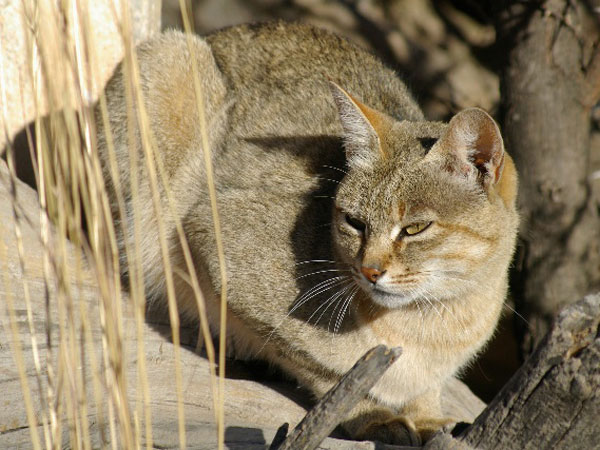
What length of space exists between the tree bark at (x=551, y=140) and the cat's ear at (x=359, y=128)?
1.51m

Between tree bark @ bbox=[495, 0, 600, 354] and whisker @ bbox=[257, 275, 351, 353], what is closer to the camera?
whisker @ bbox=[257, 275, 351, 353]

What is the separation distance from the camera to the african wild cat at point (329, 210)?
8.29 feet

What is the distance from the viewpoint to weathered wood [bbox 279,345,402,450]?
1.85 metres

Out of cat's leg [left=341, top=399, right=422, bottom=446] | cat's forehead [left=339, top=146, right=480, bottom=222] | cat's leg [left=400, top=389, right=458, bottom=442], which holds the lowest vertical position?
cat's leg [left=400, top=389, right=458, bottom=442]

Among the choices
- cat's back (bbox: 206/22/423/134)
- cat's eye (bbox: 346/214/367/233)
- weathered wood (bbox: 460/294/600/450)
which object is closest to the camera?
weathered wood (bbox: 460/294/600/450)

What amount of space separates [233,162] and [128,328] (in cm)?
81

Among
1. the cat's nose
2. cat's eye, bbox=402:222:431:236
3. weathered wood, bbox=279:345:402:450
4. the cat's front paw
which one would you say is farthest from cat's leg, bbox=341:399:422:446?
weathered wood, bbox=279:345:402:450

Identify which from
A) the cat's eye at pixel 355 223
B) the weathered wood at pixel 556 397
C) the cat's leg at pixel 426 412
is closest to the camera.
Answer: the weathered wood at pixel 556 397

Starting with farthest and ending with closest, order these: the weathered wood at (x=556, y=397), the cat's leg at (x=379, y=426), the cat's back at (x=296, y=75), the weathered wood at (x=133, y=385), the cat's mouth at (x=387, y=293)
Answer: the cat's back at (x=296, y=75) → the cat's leg at (x=379, y=426) → the cat's mouth at (x=387, y=293) → the weathered wood at (x=133, y=385) → the weathered wood at (x=556, y=397)

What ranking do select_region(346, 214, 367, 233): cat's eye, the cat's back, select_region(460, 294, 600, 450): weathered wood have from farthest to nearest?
the cat's back → select_region(346, 214, 367, 233): cat's eye → select_region(460, 294, 600, 450): weathered wood

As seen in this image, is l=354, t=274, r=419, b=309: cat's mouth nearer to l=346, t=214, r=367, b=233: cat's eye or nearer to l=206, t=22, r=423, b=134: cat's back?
l=346, t=214, r=367, b=233: cat's eye

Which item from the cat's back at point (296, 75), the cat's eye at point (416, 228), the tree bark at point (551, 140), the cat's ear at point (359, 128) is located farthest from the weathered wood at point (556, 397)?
the tree bark at point (551, 140)

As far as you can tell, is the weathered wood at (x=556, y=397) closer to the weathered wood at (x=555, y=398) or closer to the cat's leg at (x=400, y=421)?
the weathered wood at (x=555, y=398)

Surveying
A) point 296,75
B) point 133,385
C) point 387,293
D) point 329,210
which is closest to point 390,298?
point 387,293
